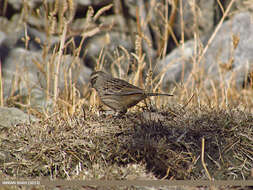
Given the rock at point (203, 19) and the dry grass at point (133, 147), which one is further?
the rock at point (203, 19)

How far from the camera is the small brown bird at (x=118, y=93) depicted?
4.62 meters

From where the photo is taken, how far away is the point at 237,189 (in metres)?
3.24

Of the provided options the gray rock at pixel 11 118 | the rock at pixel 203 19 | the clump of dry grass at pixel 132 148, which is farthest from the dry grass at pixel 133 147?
the rock at pixel 203 19

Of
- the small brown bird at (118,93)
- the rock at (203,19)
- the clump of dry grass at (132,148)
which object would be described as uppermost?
the rock at (203,19)

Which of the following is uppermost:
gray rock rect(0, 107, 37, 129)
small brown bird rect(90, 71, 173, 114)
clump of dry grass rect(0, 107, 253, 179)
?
small brown bird rect(90, 71, 173, 114)

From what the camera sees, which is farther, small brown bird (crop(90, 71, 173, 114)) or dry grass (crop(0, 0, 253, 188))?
small brown bird (crop(90, 71, 173, 114))

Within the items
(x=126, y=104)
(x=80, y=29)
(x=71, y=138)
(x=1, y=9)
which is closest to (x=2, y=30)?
(x=1, y=9)

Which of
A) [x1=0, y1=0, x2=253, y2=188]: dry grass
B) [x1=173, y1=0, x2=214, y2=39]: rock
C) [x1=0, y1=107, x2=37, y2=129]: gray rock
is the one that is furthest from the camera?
[x1=173, y1=0, x2=214, y2=39]: rock

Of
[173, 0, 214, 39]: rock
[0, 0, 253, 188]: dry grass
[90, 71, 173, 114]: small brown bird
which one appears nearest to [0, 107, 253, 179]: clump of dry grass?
[0, 0, 253, 188]: dry grass

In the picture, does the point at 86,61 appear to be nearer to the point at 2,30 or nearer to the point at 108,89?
the point at 2,30

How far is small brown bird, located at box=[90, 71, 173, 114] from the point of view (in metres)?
4.62

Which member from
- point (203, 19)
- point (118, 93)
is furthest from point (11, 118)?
point (203, 19)

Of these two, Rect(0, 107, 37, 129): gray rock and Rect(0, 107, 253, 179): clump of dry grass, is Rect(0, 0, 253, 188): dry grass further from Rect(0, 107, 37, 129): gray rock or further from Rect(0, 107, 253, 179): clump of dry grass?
Rect(0, 107, 37, 129): gray rock

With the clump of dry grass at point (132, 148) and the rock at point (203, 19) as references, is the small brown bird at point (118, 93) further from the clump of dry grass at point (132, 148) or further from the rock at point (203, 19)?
the rock at point (203, 19)
